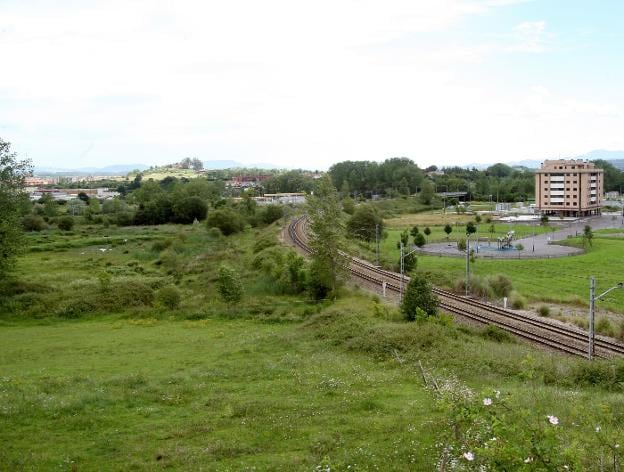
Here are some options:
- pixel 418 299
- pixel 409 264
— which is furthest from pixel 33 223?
pixel 418 299

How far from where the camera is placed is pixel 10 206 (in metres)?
47.0

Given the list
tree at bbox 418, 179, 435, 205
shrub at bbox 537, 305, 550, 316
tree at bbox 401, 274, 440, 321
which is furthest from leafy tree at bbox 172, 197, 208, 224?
tree at bbox 401, 274, 440, 321

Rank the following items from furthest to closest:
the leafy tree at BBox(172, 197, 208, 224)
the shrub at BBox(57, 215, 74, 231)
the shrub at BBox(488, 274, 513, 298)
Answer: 1. the leafy tree at BBox(172, 197, 208, 224)
2. the shrub at BBox(57, 215, 74, 231)
3. the shrub at BBox(488, 274, 513, 298)

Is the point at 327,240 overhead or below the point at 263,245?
overhead

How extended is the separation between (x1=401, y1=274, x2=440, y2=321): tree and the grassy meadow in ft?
4.58

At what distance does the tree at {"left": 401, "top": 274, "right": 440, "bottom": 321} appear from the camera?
3038 cm

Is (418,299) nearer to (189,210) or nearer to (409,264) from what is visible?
(409,264)

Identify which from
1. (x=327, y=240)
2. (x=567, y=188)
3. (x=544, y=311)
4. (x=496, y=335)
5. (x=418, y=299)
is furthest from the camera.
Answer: (x=567, y=188)

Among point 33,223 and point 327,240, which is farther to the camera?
point 33,223

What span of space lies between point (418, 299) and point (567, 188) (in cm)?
10076

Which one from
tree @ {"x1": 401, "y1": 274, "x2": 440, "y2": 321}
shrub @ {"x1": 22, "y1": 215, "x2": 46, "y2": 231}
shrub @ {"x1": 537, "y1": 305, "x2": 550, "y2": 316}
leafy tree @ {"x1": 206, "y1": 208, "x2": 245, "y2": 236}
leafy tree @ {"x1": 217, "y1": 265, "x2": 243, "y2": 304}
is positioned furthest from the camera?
shrub @ {"x1": 22, "y1": 215, "x2": 46, "y2": 231}

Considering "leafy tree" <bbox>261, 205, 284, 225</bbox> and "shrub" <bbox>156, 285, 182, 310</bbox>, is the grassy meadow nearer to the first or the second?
"shrub" <bbox>156, 285, 182, 310</bbox>

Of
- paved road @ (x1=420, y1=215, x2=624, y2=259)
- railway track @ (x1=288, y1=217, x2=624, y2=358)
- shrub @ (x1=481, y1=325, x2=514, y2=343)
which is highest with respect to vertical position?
shrub @ (x1=481, y1=325, x2=514, y2=343)

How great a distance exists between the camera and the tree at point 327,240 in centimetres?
3900
